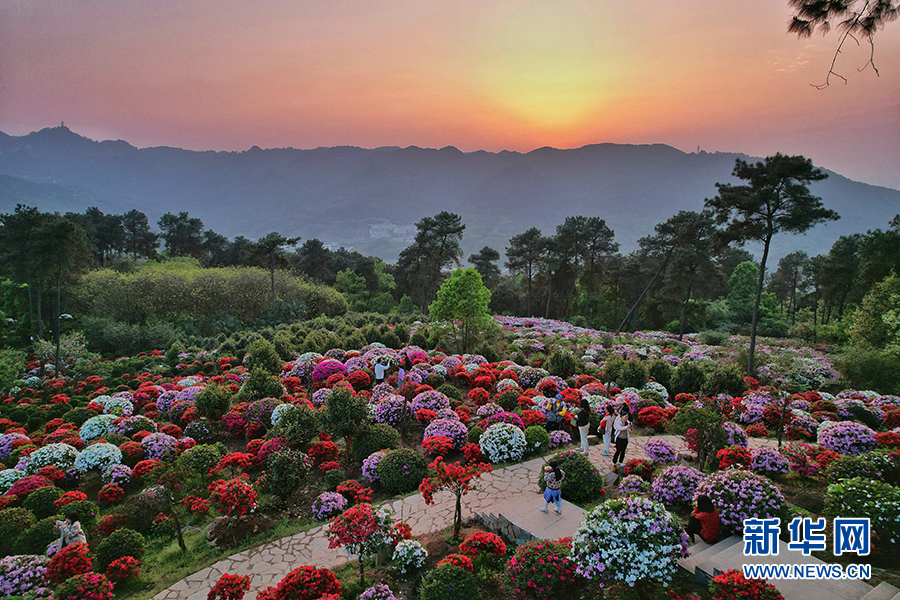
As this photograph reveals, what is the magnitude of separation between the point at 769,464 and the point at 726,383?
723 centimetres

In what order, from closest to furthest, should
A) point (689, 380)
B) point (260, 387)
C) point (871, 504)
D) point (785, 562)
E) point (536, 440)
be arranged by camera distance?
1. point (785, 562)
2. point (871, 504)
3. point (536, 440)
4. point (260, 387)
5. point (689, 380)

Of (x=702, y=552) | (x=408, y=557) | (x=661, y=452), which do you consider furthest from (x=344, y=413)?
(x=702, y=552)

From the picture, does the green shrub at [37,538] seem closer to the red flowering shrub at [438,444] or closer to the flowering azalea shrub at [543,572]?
the red flowering shrub at [438,444]

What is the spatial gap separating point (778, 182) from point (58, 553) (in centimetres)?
2713

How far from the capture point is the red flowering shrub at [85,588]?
6133mm

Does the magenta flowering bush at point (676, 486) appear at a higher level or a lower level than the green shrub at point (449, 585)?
higher

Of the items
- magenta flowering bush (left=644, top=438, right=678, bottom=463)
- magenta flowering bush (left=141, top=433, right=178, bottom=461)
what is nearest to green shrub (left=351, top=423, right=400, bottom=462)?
magenta flowering bush (left=141, top=433, right=178, bottom=461)

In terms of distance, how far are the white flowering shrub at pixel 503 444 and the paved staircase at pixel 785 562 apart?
4.40 m

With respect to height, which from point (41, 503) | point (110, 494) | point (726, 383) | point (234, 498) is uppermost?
point (726, 383)

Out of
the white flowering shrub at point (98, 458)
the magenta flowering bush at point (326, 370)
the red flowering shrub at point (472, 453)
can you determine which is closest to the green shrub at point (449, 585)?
the red flowering shrub at point (472, 453)

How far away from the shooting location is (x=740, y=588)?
16.6ft

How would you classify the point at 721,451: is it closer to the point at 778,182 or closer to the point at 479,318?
the point at 479,318

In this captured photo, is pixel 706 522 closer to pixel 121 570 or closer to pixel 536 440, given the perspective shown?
pixel 536 440

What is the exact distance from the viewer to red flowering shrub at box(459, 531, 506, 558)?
269 inches
